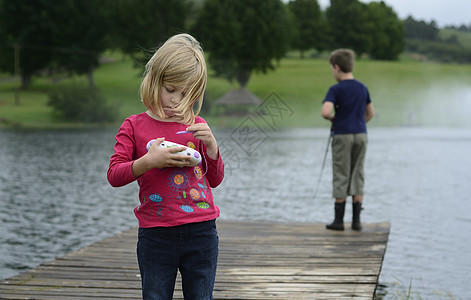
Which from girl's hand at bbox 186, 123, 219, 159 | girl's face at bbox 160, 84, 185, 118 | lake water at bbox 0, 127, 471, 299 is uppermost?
girl's face at bbox 160, 84, 185, 118

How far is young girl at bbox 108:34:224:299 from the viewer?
290 cm

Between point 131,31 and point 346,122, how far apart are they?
57.1 meters

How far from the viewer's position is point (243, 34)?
6016cm

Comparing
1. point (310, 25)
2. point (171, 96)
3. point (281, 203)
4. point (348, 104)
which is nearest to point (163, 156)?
point (171, 96)

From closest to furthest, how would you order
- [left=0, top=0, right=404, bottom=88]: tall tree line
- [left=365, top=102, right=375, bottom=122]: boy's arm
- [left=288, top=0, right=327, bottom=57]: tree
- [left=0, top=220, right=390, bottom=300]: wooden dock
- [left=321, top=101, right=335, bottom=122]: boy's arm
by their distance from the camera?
1. [left=0, top=220, right=390, bottom=300]: wooden dock
2. [left=321, top=101, right=335, bottom=122]: boy's arm
3. [left=365, top=102, right=375, bottom=122]: boy's arm
4. [left=0, top=0, right=404, bottom=88]: tall tree line
5. [left=288, top=0, right=327, bottom=57]: tree

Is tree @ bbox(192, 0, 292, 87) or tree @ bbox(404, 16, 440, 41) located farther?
tree @ bbox(404, 16, 440, 41)

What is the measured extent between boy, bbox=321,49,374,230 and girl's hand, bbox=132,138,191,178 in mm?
4353

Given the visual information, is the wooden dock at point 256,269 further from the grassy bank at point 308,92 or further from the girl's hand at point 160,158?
the grassy bank at point 308,92

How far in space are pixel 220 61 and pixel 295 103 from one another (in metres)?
7.67

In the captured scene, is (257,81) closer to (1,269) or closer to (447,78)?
(447,78)

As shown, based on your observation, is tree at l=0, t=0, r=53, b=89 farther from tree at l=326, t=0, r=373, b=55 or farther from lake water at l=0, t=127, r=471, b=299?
tree at l=326, t=0, r=373, b=55

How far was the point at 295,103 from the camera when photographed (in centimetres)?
5712

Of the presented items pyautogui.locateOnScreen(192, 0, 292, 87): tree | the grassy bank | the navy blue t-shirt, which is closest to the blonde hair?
the navy blue t-shirt

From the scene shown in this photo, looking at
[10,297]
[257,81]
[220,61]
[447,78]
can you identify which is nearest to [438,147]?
[10,297]
